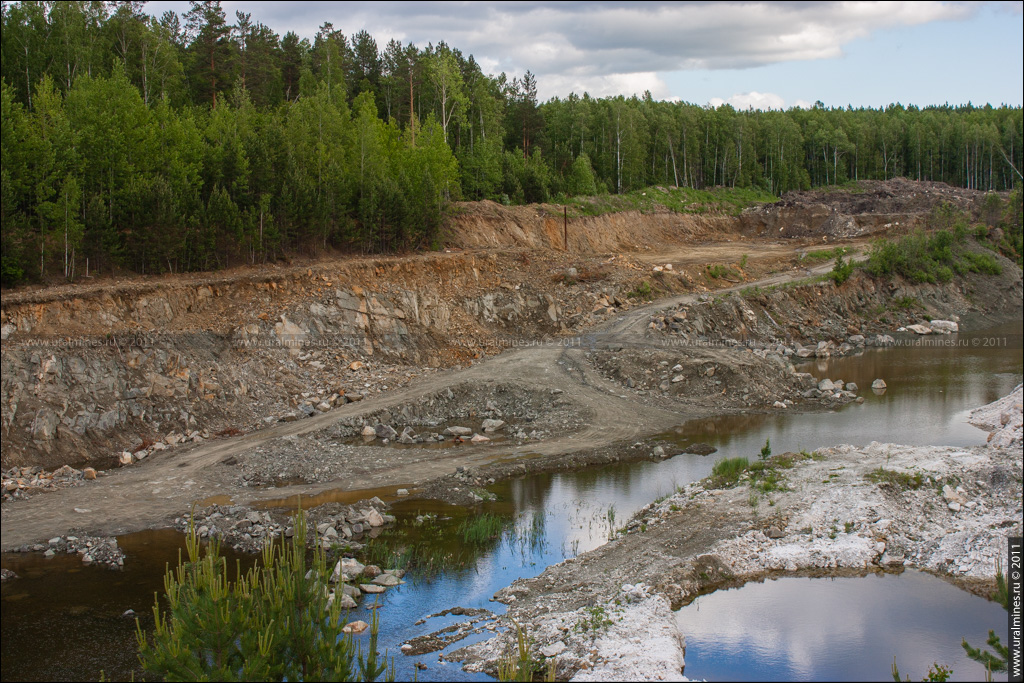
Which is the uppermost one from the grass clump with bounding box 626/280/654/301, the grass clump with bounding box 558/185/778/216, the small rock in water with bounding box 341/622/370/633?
the grass clump with bounding box 558/185/778/216

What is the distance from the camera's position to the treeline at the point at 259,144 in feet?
110

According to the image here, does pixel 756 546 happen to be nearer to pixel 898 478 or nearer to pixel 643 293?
pixel 898 478

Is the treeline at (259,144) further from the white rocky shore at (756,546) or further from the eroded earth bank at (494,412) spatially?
the white rocky shore at (756,546)

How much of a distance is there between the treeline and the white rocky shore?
2497 centimetres

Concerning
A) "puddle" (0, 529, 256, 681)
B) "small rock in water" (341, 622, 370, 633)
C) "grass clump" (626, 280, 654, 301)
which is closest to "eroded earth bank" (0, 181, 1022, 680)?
"grass clump" (626, 280, 654, 301)

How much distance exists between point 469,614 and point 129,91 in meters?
31.6

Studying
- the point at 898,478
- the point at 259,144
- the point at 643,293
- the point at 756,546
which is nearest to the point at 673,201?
the point at 643,293

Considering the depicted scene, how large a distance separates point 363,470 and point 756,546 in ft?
41.2

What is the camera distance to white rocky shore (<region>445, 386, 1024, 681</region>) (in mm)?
15469

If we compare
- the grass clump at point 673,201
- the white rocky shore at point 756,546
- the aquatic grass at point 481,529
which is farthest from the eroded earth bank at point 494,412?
the grass clump at point 673,201

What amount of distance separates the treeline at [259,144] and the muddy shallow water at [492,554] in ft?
58.3

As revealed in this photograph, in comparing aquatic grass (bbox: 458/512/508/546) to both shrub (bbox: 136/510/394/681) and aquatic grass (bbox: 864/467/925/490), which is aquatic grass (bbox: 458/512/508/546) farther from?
aquatic grass (bbox: 864/467/925/490)

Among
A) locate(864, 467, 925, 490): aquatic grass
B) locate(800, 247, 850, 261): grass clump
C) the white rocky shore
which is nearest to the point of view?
the white rocky shore

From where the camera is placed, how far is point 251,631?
10.6 m
